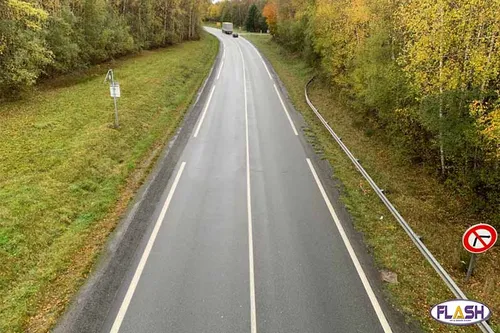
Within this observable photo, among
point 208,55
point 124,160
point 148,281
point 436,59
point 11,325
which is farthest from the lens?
point 208,55

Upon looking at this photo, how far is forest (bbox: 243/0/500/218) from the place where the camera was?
1117 cm

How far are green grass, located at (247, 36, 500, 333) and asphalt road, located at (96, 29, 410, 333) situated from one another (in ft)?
2.55

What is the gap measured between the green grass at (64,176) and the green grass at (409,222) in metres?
7.64

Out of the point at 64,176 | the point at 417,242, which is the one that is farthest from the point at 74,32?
the point at 417,242

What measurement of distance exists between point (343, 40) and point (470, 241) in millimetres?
19608

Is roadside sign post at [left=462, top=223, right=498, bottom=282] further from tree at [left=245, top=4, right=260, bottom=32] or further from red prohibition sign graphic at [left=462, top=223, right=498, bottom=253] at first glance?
tree at [left=245, top=4, right=260, bottom=32]

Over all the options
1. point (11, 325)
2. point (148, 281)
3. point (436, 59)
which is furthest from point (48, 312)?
point (436, 59)

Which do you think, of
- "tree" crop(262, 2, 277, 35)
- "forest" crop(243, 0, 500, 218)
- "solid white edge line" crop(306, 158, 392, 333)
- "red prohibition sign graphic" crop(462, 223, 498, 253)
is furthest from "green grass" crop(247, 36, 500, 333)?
"tree" crop(262, 2, 277, 35)

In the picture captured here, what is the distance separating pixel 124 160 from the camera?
1591 centimetres

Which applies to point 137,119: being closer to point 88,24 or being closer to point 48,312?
point 48,312

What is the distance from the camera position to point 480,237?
826cm

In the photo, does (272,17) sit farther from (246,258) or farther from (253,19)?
(246,258)

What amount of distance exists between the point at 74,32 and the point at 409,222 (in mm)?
28484

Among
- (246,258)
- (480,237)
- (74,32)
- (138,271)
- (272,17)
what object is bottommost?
(138,271)
